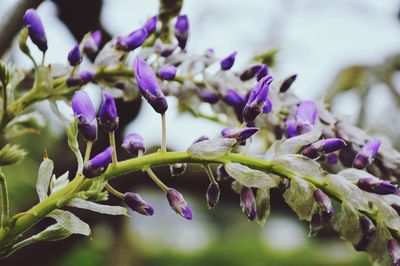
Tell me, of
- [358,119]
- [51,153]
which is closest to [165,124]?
[51,153]

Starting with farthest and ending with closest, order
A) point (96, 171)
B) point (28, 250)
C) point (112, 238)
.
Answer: point (112, 238) < point (28, 250) < point (96, 171)

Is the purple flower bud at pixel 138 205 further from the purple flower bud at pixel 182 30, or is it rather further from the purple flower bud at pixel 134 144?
the purple flower bud at pixel 182 30

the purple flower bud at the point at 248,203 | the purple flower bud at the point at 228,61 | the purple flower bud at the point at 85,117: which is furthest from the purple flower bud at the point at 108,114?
the purple flower bud at the point at 228,61

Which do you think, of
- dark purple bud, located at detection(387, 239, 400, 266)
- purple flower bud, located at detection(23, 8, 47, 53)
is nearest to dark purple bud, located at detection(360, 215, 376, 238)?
dark purple bud, located at detection(387, 239, 400, 266)

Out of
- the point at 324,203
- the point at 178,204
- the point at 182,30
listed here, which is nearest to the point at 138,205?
the point at 178,204

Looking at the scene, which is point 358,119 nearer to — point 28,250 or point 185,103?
point 28,250

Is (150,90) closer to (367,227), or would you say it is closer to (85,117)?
(85,117)

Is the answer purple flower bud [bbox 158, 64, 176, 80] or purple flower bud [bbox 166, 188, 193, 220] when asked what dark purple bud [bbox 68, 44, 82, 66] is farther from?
purple flower bud [bbox 166, 188, 193, 220]

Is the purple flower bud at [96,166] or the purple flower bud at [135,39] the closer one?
the purple flower bud at [96,166]
